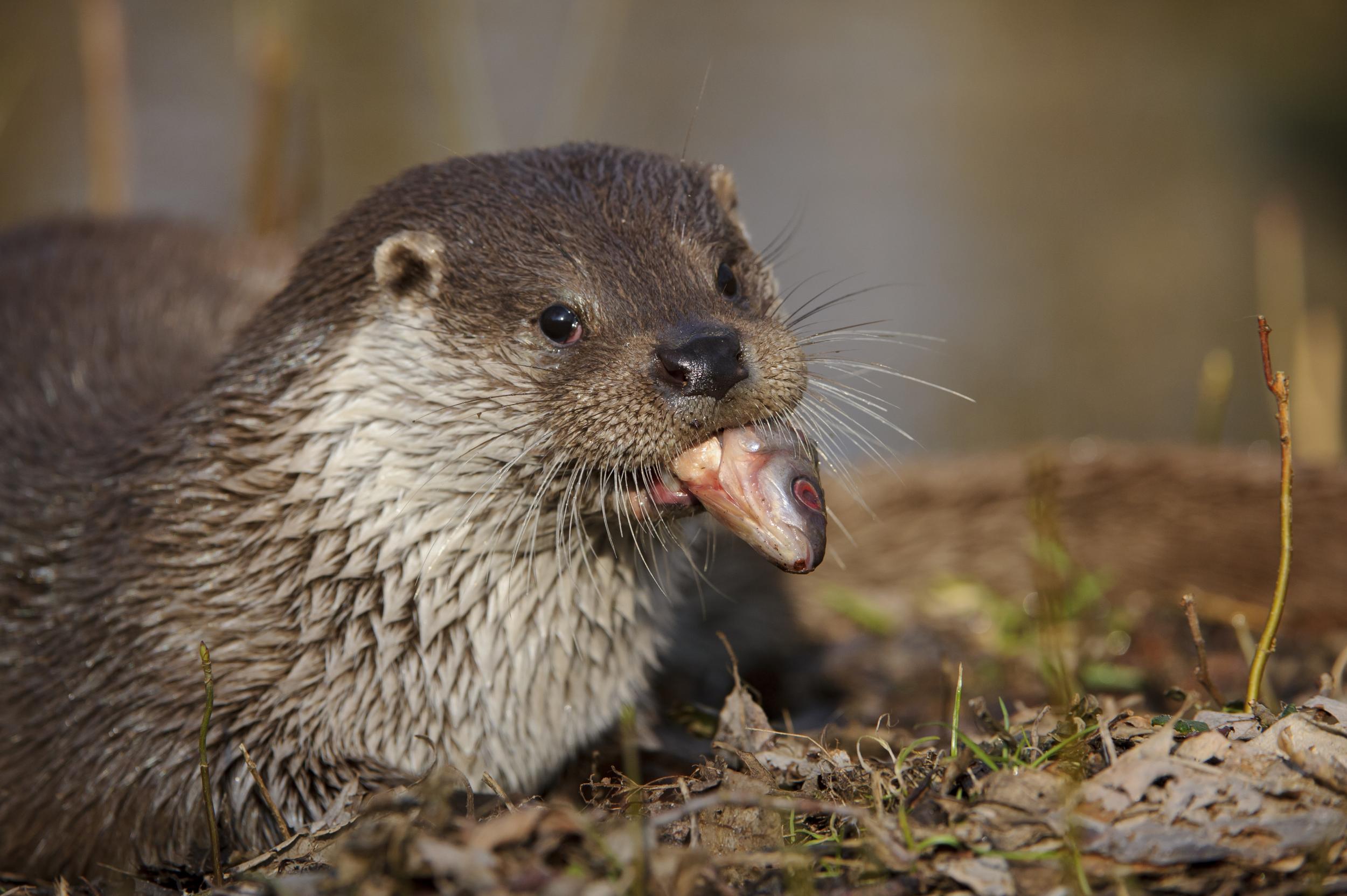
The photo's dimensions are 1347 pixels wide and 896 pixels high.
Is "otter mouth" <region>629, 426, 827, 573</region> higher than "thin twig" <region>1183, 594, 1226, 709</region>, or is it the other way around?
"otter mouth" <region>629, 426, 827, 573</region>

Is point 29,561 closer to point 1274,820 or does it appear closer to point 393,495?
point 393,495

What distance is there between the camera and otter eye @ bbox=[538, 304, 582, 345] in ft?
6.43

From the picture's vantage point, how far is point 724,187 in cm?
238

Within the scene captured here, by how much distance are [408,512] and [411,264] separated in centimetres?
40

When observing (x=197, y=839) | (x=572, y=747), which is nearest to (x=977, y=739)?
(x=572, y=747)

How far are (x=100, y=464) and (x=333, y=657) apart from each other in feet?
2.28

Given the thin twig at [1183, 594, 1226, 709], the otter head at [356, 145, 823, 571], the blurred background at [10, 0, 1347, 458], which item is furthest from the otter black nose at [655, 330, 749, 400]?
the blurred background at [10, 0, 1347, 458]

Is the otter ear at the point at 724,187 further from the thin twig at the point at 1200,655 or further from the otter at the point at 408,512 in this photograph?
the thin twig at the point at 1200,655

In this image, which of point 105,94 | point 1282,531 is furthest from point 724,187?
point 105,94

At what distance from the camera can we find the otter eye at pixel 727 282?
2148 mm

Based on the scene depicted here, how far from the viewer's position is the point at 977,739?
2.12m

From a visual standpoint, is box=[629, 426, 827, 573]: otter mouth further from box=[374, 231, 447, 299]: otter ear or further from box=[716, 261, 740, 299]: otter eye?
box=[374, 231, 447, 299]: otter ear

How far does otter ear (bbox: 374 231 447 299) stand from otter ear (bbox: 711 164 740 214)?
0.57 meters

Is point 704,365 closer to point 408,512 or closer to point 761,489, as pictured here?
point 761,489
